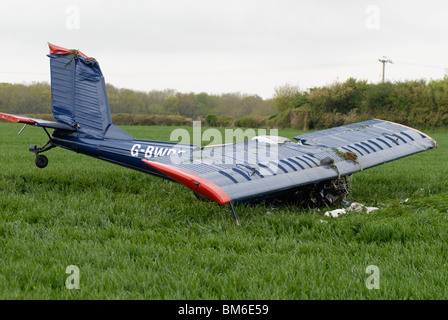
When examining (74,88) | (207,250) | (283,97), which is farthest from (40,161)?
(283,97)

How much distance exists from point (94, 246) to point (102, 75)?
6.88m

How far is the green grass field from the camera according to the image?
4020 millimetres

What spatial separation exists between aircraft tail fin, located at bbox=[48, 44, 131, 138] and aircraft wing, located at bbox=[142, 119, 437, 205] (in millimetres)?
4039

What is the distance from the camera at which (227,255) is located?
492cm


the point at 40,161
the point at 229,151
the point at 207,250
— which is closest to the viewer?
the point at 207,250

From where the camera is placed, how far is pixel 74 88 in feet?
35.3

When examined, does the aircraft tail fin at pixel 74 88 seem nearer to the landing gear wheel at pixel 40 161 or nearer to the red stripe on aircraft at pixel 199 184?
the landing gear wheel at pixel 40 161

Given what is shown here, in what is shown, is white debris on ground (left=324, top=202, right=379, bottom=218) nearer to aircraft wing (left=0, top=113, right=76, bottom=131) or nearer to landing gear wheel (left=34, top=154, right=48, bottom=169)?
aircraft wing (left=0, top=113, right=76, bottom=131)

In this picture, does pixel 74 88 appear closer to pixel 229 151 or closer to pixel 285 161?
pixel 229 151

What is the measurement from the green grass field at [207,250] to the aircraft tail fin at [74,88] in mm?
2690

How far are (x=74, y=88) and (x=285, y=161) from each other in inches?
239

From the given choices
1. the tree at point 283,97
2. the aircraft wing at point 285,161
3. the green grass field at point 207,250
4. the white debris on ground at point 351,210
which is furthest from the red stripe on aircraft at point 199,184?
the tree at point 283,97

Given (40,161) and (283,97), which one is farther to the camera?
(283,97)

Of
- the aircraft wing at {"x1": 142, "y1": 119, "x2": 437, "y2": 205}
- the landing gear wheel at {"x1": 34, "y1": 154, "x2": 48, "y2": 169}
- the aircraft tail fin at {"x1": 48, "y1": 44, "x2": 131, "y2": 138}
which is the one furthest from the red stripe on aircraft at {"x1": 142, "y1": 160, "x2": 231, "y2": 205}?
the landing gear wheel at {"x1": 34, "y1": 154, "x2": 48, "y2": 169}
